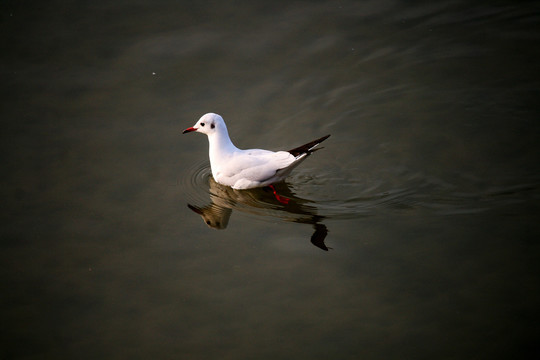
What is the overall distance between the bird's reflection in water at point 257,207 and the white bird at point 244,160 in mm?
109

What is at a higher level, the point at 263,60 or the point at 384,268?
the point at 263,60

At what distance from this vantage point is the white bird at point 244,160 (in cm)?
591

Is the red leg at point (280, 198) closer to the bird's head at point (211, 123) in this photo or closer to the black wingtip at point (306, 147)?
the black wingtip at point (306, 147)

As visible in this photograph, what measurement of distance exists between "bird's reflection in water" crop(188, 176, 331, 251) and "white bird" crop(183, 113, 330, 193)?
0.36 feet

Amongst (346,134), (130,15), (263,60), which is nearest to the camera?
(346,134)

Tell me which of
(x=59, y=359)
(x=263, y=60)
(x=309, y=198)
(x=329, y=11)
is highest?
(x=329, y=11)

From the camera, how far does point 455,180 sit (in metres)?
5.93

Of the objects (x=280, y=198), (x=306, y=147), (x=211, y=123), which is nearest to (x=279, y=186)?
(x=280, y=198)

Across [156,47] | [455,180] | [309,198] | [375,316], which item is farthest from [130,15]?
[375,316]

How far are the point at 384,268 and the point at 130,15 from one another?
592 cm

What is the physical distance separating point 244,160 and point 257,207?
531 millimetres

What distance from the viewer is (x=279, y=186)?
6.29m

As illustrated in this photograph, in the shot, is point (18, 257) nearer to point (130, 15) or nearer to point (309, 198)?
point (309, 198)

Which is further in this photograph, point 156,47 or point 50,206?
point 156,47
